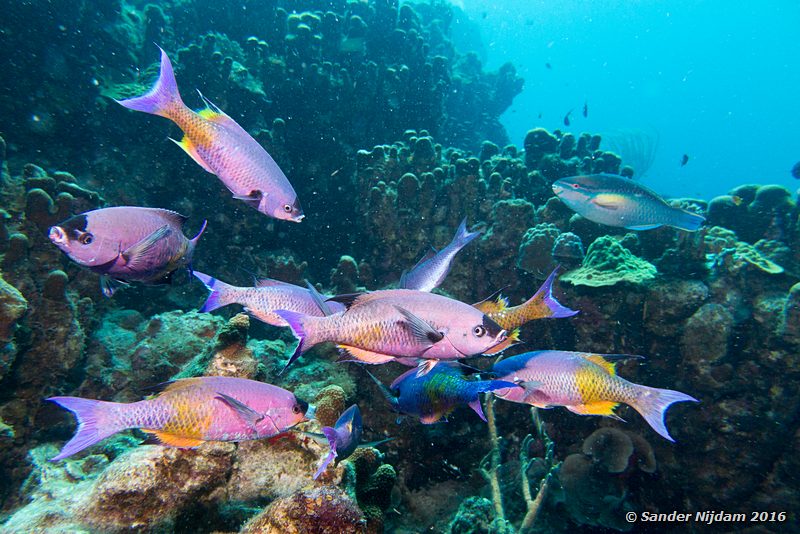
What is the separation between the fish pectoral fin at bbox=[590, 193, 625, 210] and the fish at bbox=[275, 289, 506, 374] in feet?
10.7

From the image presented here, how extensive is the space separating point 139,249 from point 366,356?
1.40 metres

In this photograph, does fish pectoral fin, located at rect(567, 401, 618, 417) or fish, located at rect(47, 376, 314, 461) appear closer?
fish, located at rect(47, 376, 314, 461)

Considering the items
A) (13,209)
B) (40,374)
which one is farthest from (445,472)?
(13,209)

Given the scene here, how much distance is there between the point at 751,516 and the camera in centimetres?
451

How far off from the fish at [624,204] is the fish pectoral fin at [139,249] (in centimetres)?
439

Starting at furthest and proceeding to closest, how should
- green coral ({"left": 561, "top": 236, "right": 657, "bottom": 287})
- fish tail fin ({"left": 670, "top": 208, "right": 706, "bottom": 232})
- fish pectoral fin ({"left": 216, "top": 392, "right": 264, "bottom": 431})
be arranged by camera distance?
green coral ({"left": 561, "top": 236, "right": 657, "bottom": 287})
fish tail fin ({"left": 670, "top": 208, "right": 706, "bottom": 232})
fish pectoral fin ({"left": 216, "top": 392, "right": 264, "bottom": 431})

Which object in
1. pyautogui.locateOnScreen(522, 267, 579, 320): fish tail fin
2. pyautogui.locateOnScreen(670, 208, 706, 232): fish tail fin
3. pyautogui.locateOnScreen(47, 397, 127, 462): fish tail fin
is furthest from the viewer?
pyautogui.locateOnScreen(670, 208, 706, 232): fish tail fin

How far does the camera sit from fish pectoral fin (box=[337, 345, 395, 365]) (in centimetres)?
211

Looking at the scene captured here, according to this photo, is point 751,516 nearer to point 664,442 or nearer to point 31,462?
point 664,442

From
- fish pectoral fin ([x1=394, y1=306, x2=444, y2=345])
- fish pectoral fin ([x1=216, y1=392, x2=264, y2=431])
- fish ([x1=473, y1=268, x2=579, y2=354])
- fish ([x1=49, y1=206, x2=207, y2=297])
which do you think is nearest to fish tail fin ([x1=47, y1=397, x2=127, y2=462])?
fish pectoral fin ([x1=216, y1=392, x2=264, y2=431])

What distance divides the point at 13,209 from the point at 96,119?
178 inches

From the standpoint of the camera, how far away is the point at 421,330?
6.12ft

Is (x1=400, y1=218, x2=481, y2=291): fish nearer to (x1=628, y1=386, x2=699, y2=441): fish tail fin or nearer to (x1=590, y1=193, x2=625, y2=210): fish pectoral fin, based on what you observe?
(x1=628, y1=386, x2=699, y2=441): fish tail fin

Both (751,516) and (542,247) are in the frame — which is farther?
(542,247)
